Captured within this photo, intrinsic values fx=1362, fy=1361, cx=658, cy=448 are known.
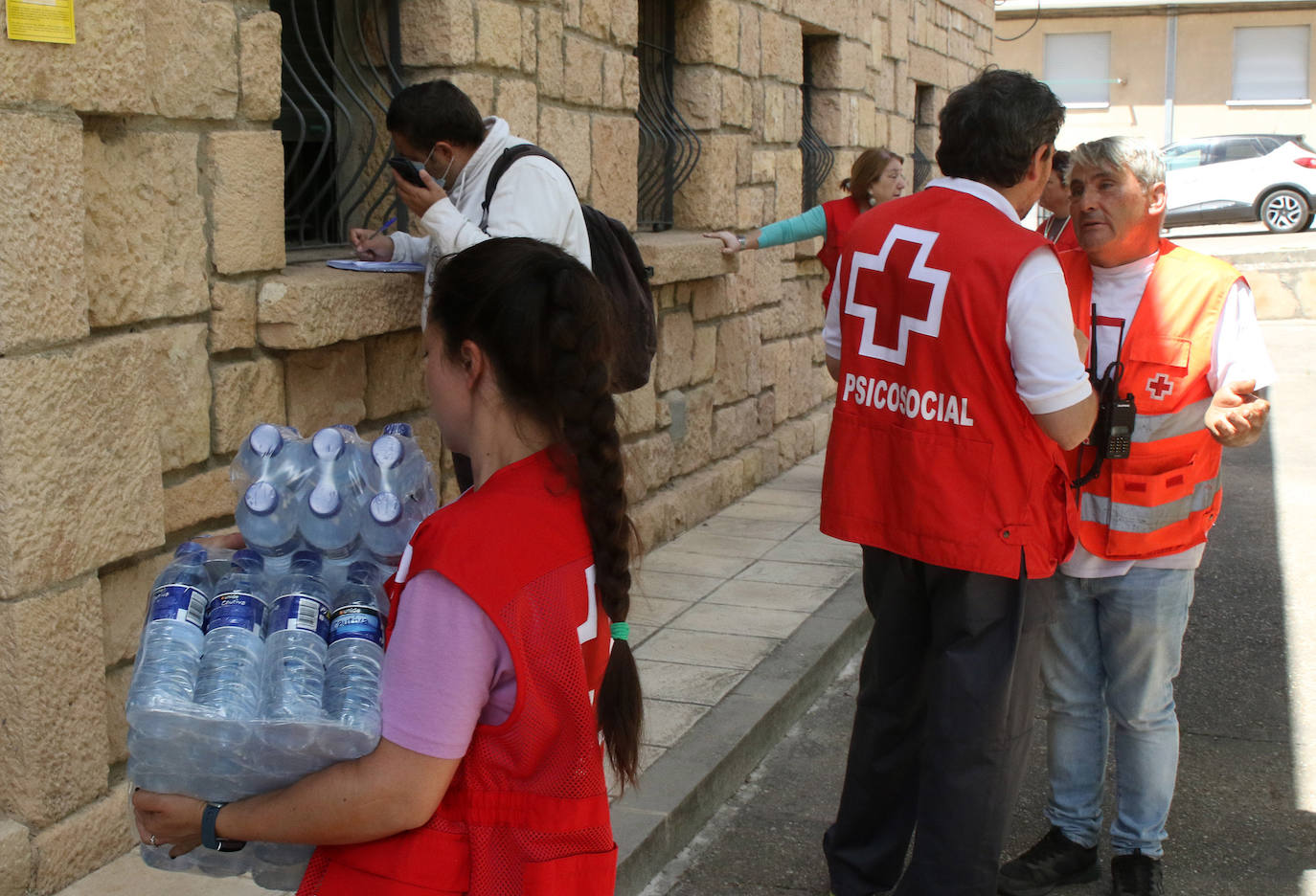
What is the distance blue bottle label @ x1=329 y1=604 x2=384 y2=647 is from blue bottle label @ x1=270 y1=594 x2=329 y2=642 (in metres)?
0.01

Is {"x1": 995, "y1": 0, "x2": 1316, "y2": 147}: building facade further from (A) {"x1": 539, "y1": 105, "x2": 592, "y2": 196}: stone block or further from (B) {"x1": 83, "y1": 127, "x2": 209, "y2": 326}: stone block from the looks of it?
(B) {"x1": 83, "y1": 127, "x2": 209, "y2": 326}: stone block

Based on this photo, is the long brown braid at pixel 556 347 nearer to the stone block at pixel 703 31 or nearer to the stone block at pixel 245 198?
the stone block at pixel 245 198

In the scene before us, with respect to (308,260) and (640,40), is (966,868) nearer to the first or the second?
(308,260)

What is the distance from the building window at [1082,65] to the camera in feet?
105

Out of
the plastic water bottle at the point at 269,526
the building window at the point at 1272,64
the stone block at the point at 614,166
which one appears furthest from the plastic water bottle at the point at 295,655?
the building window at the point at 1272,64

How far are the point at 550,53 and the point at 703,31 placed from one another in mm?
1814

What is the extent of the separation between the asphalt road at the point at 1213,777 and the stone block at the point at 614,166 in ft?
7.23

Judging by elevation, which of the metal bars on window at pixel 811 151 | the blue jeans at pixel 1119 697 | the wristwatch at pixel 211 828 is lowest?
the blue jeans at pixel 1119 697

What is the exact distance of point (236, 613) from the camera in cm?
161

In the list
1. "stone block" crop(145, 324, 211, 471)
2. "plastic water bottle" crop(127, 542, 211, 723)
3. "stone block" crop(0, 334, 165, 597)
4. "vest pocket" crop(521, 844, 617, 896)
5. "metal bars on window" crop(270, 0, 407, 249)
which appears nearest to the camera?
"plastic water bottle" crop(127, 542, 211, 723)

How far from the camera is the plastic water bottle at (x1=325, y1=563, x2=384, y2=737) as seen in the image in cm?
154

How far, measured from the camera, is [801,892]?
3504mm

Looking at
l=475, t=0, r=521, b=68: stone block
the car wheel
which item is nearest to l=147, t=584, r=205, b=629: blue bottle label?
l=475, t=0, r=521, b=68: stone block

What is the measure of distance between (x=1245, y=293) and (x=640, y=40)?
414 cm
